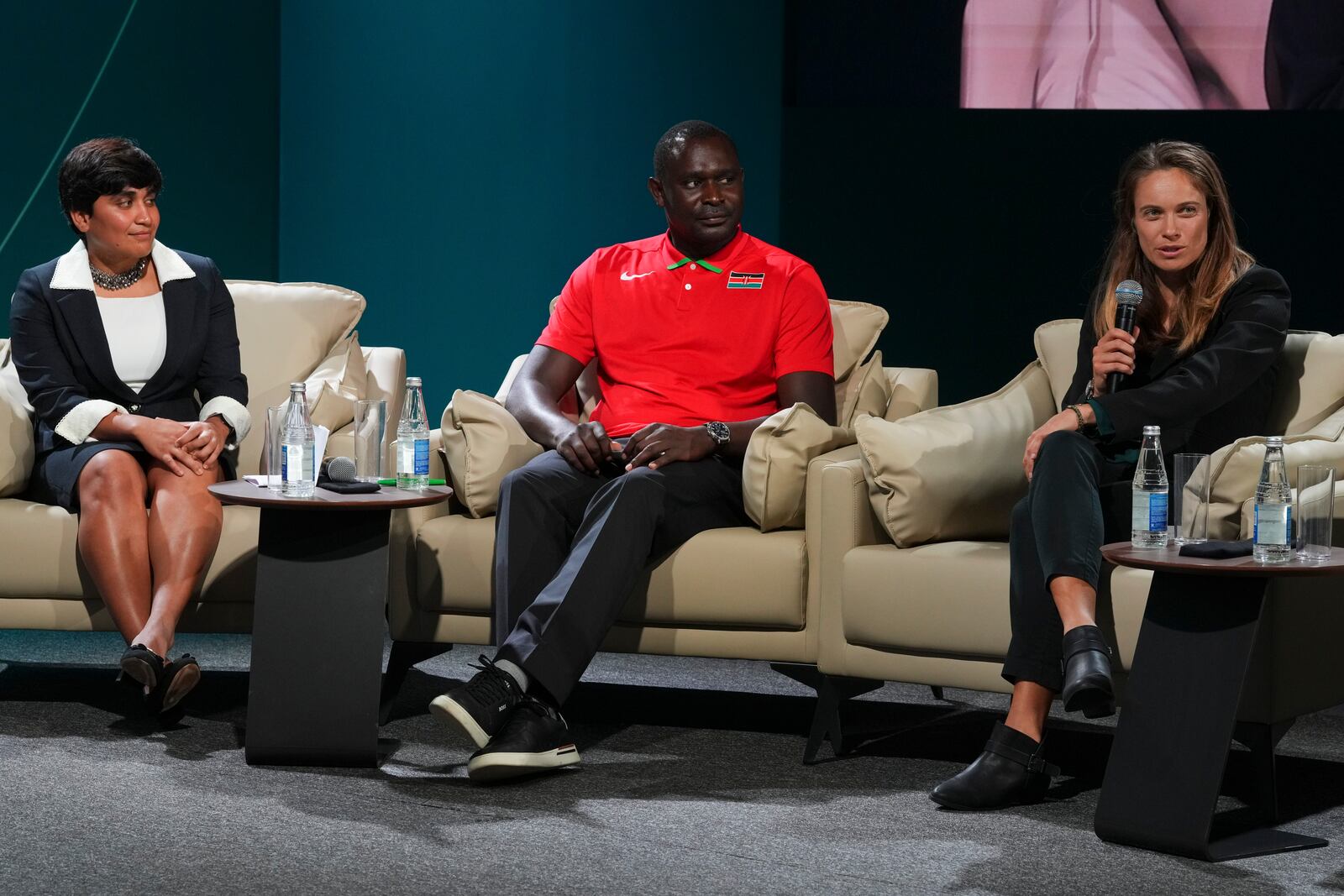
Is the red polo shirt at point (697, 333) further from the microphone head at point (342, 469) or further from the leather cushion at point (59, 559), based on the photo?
the leather cushion at point (59, 559)

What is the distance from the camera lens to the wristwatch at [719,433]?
3.33 m

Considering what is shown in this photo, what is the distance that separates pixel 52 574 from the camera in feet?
10.9

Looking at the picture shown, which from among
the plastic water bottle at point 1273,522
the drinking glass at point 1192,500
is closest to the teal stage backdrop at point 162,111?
the drinking glass at point 1192,500

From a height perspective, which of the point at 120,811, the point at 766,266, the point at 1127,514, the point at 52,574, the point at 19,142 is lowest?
the point at 120,811

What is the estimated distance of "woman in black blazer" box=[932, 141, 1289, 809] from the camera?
270cm

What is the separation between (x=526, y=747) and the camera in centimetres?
282

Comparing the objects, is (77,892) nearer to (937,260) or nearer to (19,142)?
(19,142)

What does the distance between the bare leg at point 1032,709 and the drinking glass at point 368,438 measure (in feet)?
4.31

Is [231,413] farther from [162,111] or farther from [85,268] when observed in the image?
[162,111]

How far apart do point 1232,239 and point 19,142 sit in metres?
3.47

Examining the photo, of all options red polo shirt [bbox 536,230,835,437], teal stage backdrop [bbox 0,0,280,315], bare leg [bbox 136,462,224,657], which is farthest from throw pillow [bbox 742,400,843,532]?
teal stage backdrop [bbox 0,0,280,315]

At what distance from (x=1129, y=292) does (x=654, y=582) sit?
41.7 inches

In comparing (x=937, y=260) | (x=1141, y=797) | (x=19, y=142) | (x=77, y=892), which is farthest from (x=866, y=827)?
(x=19, y=142)

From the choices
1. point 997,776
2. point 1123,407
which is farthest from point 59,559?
point 1123,407
